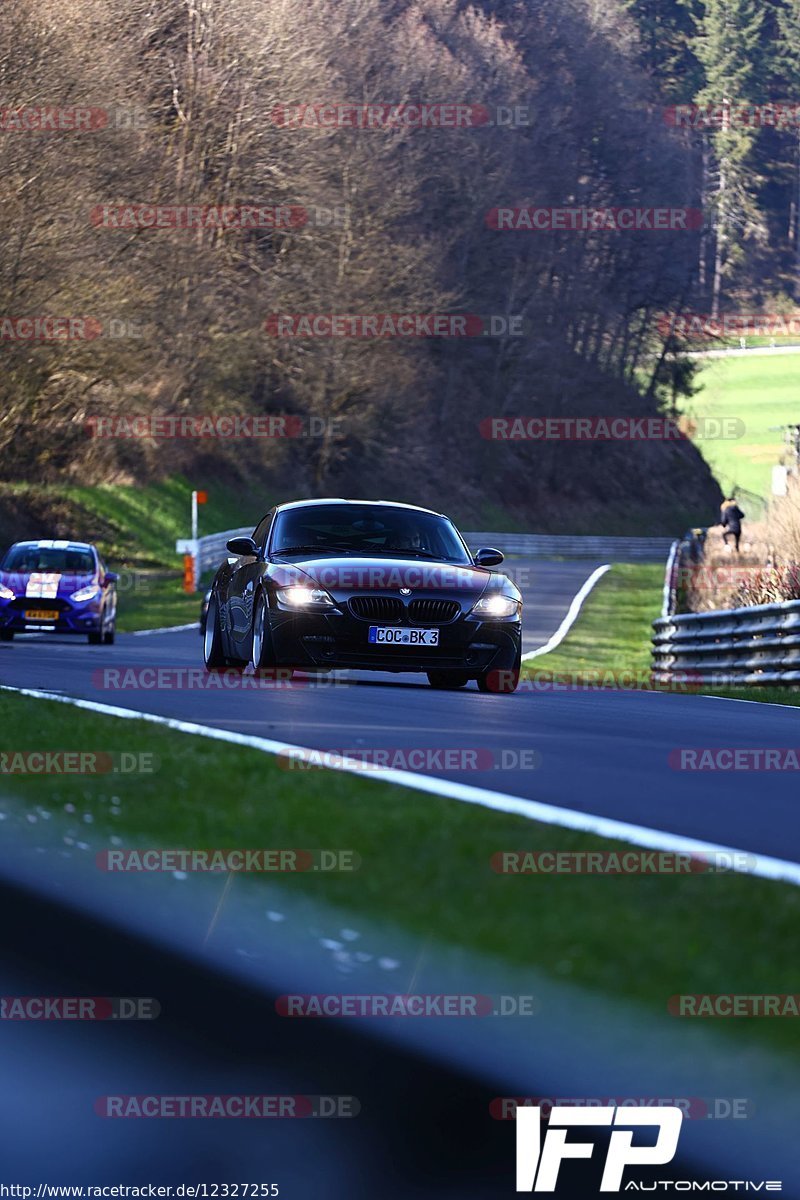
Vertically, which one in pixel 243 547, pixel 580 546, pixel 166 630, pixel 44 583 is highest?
pixel 243 547

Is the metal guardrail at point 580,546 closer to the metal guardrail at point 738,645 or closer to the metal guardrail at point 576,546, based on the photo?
the metal guardrail at point 576,546

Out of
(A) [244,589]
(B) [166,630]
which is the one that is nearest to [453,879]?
(A) [244,589]

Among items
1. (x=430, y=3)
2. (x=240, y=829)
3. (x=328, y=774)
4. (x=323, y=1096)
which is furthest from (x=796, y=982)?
(x=430, y=3)

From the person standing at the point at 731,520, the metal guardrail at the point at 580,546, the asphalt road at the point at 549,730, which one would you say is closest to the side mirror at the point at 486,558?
the asphalt road at the point at 549,730

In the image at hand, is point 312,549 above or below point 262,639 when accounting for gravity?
above

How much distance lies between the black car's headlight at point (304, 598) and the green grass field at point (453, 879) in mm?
6831

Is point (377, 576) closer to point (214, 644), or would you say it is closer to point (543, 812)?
point (214, 644)

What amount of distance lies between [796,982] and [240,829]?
279 cm

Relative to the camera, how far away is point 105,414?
56438 mm

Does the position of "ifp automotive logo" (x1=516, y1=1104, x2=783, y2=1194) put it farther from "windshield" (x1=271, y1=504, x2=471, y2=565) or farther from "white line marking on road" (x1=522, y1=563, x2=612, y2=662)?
"white line marking on road" (x1=522, y1=563, x2=612, y2=662)

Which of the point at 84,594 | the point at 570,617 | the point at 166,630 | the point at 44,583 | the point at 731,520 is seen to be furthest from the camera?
the point at 570,617

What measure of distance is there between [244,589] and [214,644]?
109 centimetres

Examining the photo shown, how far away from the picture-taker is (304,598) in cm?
1596

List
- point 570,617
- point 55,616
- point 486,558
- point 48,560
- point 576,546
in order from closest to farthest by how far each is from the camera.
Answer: point 486,558 → point 55,616 → point 48,560 → point 570,617 → point 576,546
